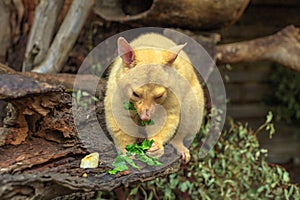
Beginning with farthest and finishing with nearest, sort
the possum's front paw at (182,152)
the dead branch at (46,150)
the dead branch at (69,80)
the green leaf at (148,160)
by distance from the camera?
the dead branch at (69,80), the possum's front paw at (182,152), the green leaf at (148,160), the dead branch at (46,150)

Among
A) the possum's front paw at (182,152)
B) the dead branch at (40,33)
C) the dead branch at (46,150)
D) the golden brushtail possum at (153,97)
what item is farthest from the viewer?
the dead branch at (40,33)

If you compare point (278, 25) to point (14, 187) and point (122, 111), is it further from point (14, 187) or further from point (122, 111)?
point (14, 187)

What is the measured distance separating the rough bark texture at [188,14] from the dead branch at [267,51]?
0.21 m

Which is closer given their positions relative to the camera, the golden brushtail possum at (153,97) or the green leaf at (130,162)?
the green leaf at (130,162)

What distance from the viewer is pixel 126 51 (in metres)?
2.25

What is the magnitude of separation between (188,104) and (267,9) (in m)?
3.04

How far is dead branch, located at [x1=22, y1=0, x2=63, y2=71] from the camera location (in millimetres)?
3404

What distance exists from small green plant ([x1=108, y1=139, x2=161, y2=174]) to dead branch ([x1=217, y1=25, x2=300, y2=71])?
4.55 ft

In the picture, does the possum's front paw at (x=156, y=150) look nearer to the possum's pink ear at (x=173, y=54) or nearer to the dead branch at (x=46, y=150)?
the dead branch at (x=46, y=150)

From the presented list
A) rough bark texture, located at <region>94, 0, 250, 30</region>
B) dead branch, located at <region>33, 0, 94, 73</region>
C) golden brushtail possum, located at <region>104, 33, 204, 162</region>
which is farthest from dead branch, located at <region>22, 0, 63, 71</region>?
golden brushtail possum, located at <region>104, 33, 204, 162</region>

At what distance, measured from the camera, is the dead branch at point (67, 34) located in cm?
344

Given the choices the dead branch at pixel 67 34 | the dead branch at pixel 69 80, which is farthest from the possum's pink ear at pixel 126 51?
the dead branch at pixel 67 34

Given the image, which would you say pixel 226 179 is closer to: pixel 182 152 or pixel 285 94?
pixel 182 152

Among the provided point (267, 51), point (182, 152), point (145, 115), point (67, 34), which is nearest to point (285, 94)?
point (267, 51)
